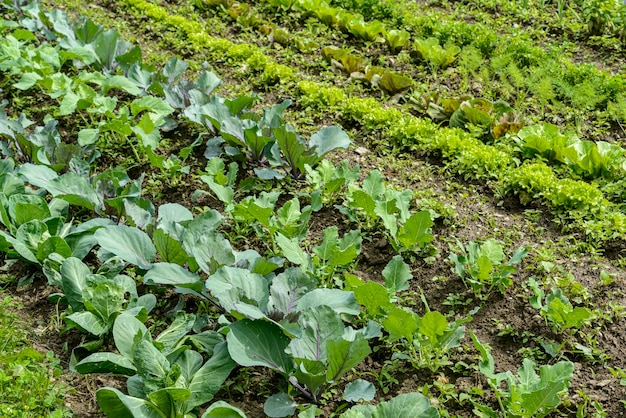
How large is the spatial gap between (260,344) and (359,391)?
20.7 inches

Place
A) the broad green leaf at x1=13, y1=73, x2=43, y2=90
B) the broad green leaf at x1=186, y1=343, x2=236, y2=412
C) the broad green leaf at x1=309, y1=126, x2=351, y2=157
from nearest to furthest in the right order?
the broad green leaf at x1=186, y1=343, x2=236, y2=412
the broad green leaf at x1=309, y1=126, x2=351, y2=157
the broad green leaf at x1=13, y1=73, x2=43, y2=90

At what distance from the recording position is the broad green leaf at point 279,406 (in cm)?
309

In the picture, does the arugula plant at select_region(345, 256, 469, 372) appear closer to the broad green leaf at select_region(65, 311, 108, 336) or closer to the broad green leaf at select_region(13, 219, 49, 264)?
the broad green leaf at select_region(65, 311, 108, 336)

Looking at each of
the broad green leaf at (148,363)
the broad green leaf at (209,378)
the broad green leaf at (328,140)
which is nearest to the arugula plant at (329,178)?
the broad green leaf at (328,140)

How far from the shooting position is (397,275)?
3.66 m

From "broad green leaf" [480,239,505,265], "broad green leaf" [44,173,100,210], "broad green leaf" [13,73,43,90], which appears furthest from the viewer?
"broad green leaf" [13,73,43,90]

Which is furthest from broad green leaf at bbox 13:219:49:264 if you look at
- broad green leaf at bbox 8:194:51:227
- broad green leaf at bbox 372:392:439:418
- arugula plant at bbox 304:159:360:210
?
broad green leaf at bbox 372:392:439:418

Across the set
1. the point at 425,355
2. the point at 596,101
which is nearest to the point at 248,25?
the point at 596,101

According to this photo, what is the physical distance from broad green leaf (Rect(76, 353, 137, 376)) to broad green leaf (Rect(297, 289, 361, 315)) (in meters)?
0.86

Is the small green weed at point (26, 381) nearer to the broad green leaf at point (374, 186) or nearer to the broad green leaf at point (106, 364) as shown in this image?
the broad green leaf at point (106, 364)

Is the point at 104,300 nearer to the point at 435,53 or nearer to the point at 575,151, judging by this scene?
the point at 575,151

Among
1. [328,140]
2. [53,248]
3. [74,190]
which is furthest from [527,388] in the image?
[74,190]

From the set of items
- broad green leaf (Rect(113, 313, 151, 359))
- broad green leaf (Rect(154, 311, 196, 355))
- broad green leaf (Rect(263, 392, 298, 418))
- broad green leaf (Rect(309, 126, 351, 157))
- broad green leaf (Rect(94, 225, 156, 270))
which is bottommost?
broad green leaf (Rect(263, 392, 298, 418))

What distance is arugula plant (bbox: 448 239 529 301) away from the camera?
376cm
